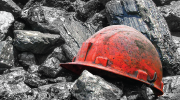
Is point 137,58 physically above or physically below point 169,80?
above

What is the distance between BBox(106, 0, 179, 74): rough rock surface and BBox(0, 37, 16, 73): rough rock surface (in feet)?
6.07

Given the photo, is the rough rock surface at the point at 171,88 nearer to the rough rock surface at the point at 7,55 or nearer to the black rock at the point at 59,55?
the black rock at the point at 59,55

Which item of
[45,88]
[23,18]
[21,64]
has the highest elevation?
[23,18]

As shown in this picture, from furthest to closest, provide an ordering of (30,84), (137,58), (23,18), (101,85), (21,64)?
(23,18) < (21,64) < (30,84) < (137,58) < (101,85)

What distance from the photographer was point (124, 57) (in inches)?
83.9

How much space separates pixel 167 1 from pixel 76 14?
2079 millimetres

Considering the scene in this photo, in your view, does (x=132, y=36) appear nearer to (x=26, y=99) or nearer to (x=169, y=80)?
(x=169, y=80)

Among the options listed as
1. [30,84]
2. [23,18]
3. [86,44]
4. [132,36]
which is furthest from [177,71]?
[23,18]

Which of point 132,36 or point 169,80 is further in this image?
point 169,80

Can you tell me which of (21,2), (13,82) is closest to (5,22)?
(21,2)

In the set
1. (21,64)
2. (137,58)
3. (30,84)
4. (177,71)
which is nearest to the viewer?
(137,58)

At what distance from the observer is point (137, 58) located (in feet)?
7.07

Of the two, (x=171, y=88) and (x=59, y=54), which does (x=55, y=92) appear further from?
(x=171, y=88)

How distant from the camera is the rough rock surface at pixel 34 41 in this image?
335 cm
